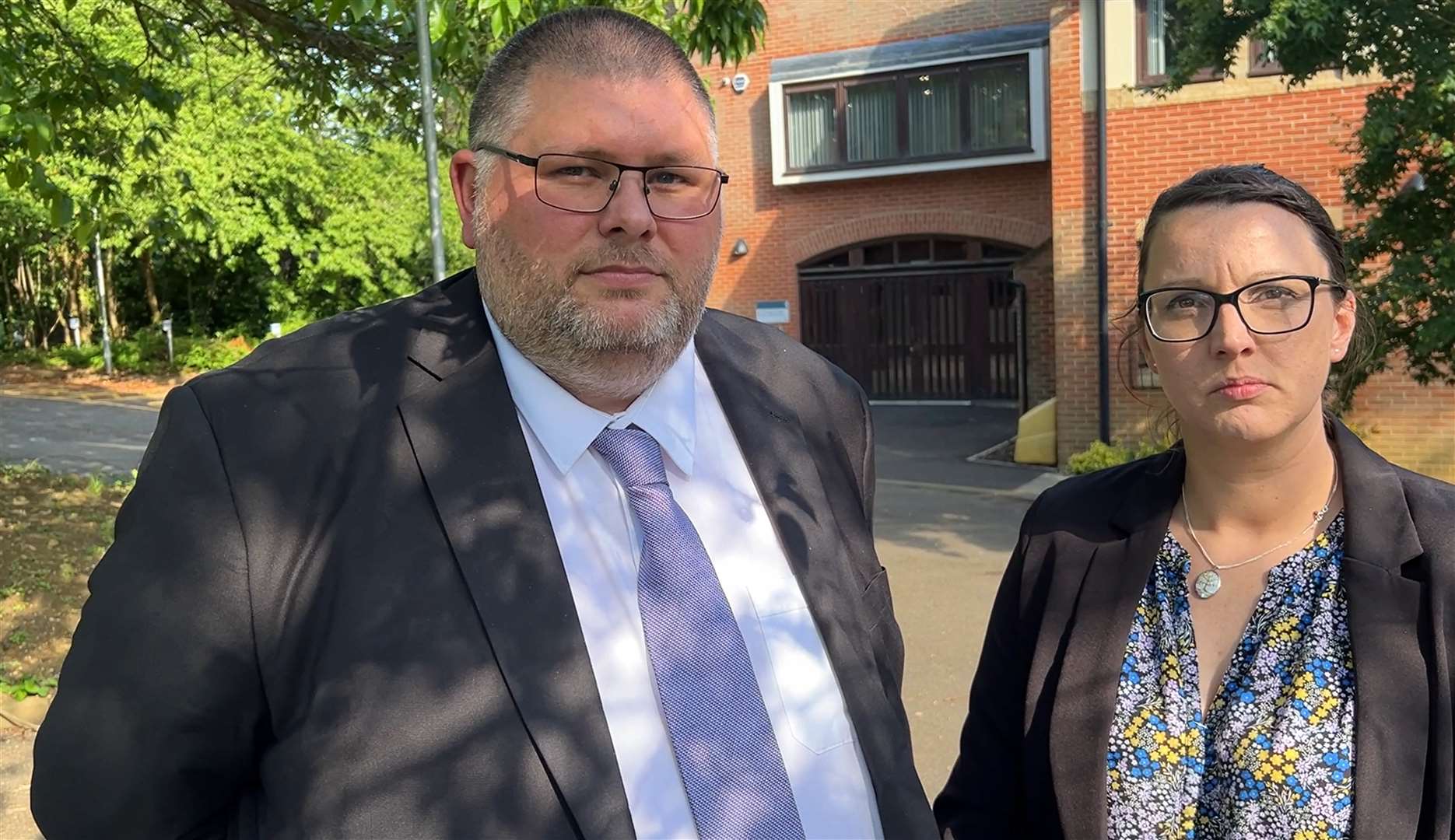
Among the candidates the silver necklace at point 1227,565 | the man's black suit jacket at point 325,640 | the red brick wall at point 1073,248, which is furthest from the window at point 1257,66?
the man's black suit jacket at point 325,640

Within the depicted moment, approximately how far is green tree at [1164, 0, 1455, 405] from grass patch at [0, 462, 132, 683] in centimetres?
721

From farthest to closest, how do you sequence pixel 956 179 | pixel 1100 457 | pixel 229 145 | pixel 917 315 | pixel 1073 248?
pixel 229 145 < pixel 917 315 < pixel 956 179 < pixel 1073 248 < pixel 1100 457

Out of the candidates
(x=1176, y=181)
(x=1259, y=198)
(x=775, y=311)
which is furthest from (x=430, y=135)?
(x=775, y=311)

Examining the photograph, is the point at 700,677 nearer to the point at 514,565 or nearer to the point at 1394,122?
the point at 514,565

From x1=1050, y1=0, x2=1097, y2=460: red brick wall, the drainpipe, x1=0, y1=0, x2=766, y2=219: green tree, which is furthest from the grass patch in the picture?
the drainpipe

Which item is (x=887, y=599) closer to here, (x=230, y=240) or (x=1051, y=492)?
(x=1051, y=492)

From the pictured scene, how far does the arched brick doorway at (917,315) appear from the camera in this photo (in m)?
19.9

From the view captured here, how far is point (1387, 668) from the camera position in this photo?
1.77 metres

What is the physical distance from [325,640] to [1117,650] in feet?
4.22

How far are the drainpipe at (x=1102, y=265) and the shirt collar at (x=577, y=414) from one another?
37.9 ft

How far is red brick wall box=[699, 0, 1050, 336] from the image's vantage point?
60.2 ft

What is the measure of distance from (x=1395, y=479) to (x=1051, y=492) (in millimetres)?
605

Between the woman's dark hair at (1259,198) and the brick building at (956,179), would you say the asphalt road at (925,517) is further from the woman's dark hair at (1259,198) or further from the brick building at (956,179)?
the woman's dark hair at (1259,198)

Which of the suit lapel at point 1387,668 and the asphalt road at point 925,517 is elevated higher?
the suit lapel at point 1387,668
